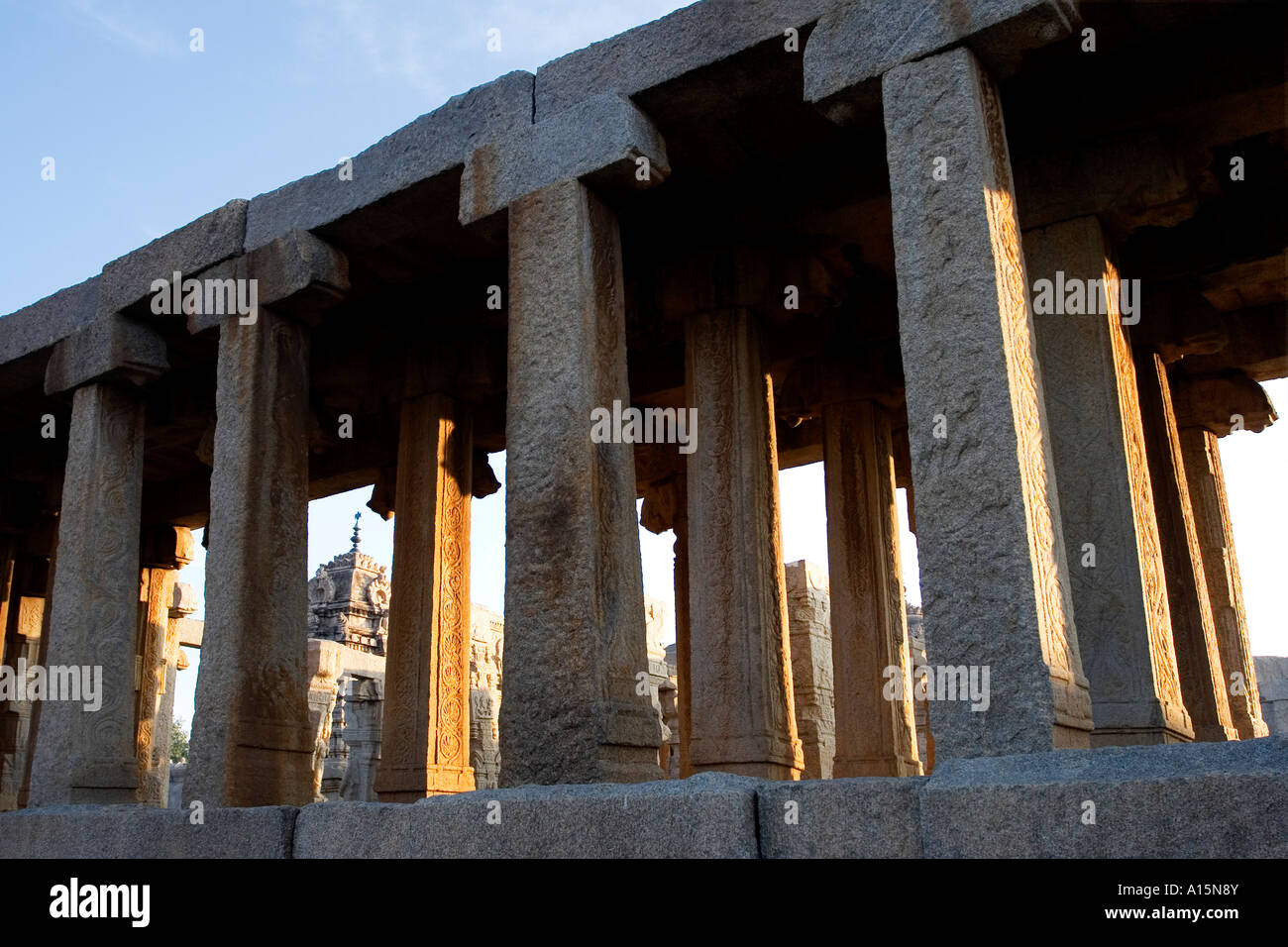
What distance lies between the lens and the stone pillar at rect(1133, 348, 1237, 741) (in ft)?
31.2

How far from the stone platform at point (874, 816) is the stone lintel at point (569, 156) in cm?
375

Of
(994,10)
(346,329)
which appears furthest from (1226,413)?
(346,329)

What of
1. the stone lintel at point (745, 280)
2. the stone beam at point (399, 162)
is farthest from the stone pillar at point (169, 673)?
the stone lintel at point (745, 280)

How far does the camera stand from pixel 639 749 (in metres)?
6.66

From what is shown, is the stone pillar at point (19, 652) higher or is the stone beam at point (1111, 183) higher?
the stone beam at point (1111, 183)

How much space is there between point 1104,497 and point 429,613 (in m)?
5.81

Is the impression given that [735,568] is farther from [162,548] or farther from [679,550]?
[162,548]

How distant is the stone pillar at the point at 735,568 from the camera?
8.53 metres

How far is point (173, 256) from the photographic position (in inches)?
392

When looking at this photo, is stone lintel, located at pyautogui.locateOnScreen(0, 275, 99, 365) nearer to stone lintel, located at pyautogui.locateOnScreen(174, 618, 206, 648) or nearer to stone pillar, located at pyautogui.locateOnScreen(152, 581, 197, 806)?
stone pillar, located at pyautogui.locateOnScreen(152, 581, 197, 806)

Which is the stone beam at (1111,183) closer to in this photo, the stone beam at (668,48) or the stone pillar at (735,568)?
the stone beam at (668,48)

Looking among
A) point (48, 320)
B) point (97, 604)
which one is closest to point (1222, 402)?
point (97, 604)

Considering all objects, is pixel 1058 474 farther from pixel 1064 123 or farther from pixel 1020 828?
pixel 1020 828

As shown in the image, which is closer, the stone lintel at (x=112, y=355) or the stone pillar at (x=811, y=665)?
the stone lintel at (x=112, y=355)
